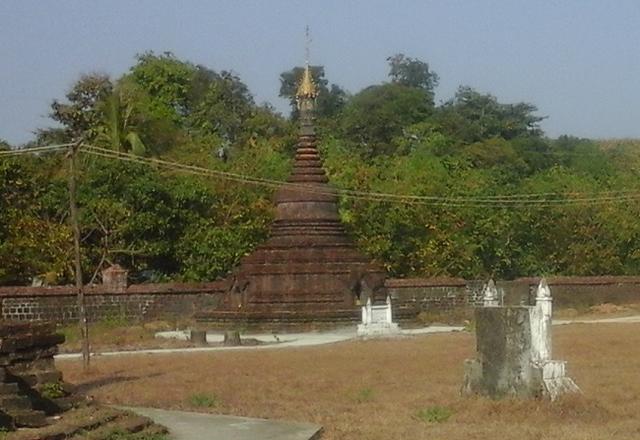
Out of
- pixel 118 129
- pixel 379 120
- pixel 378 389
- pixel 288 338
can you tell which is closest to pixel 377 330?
pixel 288 338

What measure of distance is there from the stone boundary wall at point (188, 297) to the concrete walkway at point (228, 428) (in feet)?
60.8

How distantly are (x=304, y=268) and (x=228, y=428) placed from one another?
2472 centimetres

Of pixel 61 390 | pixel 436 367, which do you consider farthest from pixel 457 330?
pixel 61 390

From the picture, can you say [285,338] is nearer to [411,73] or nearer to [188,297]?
[188,297]

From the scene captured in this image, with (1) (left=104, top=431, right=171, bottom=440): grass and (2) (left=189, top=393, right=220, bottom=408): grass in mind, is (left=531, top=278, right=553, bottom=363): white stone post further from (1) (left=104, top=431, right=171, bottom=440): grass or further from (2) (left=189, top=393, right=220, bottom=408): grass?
(1) (left=104, top=431, right=171, bottom=440): grass

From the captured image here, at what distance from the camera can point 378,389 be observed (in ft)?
54.5

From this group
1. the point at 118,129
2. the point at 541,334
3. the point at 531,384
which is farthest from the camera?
the point at 118,129

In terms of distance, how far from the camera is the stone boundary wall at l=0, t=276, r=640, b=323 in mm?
35375

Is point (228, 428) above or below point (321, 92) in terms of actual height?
below

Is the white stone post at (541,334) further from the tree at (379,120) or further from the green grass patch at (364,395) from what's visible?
the tree at (379,120)

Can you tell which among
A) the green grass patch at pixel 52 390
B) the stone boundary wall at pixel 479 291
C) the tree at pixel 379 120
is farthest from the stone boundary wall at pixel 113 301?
the tree at pixel 379 120

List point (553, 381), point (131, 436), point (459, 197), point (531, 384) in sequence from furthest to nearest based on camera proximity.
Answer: point (459, 197)
point (531, 384)
point (553, 381)
point (131, 436)

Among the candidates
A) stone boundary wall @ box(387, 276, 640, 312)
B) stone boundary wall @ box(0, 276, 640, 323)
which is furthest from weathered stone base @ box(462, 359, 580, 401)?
stone boundary wall @ box(387, 276, 640, 312)

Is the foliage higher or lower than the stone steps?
higher
